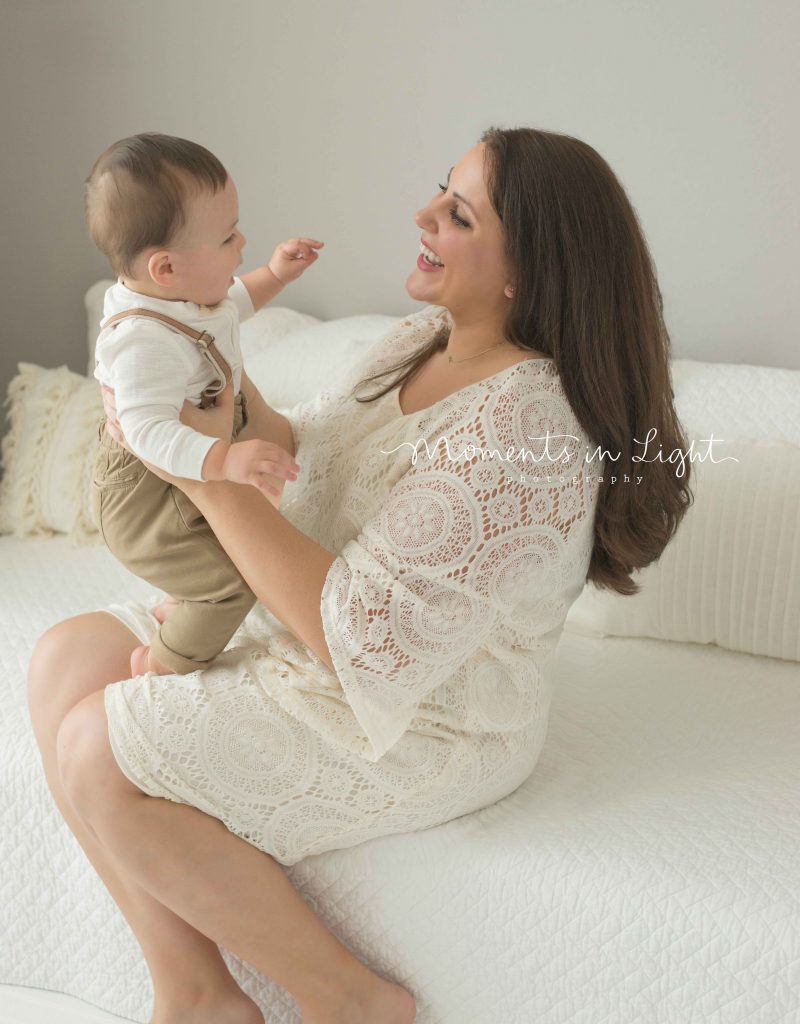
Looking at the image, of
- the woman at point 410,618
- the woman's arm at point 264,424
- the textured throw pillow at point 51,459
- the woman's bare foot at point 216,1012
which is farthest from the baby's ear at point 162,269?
the textured throw pillow at point 51,459

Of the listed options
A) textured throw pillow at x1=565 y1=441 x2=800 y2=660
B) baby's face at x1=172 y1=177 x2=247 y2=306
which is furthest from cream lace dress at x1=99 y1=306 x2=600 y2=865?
textured throw pillow at x1=565 y1=441 x2=800 y2=660

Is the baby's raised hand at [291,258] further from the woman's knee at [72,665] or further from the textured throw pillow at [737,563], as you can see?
the textured throw pillow at [737,563]

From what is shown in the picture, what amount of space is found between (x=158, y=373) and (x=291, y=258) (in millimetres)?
426

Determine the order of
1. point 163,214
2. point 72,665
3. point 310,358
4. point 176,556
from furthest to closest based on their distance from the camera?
1. point 310,358
2. point 72,665
3. point 176,556
4. point 163,214

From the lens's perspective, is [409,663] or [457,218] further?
[457,218]

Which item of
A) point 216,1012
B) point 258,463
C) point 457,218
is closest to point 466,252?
point 457,218

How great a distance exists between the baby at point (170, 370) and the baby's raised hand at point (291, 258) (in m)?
0.22

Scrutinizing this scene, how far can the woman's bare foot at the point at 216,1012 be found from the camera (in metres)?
1.30

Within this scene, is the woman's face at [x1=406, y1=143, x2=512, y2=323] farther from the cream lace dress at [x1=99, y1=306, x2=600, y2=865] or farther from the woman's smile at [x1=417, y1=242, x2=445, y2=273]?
the cream lace dress at [x1=99, y1=306, x2=600, y2=865]

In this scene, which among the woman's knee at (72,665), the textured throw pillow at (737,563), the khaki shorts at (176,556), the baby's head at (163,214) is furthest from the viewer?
the textured throw pillow at (737,563)

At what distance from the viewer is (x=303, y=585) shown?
1.27 meters

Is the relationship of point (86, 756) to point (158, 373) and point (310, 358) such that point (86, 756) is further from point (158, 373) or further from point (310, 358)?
point (310, 358)

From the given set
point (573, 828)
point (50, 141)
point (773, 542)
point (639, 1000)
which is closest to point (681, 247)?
point (773, 542)

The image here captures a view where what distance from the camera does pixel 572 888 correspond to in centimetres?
128
